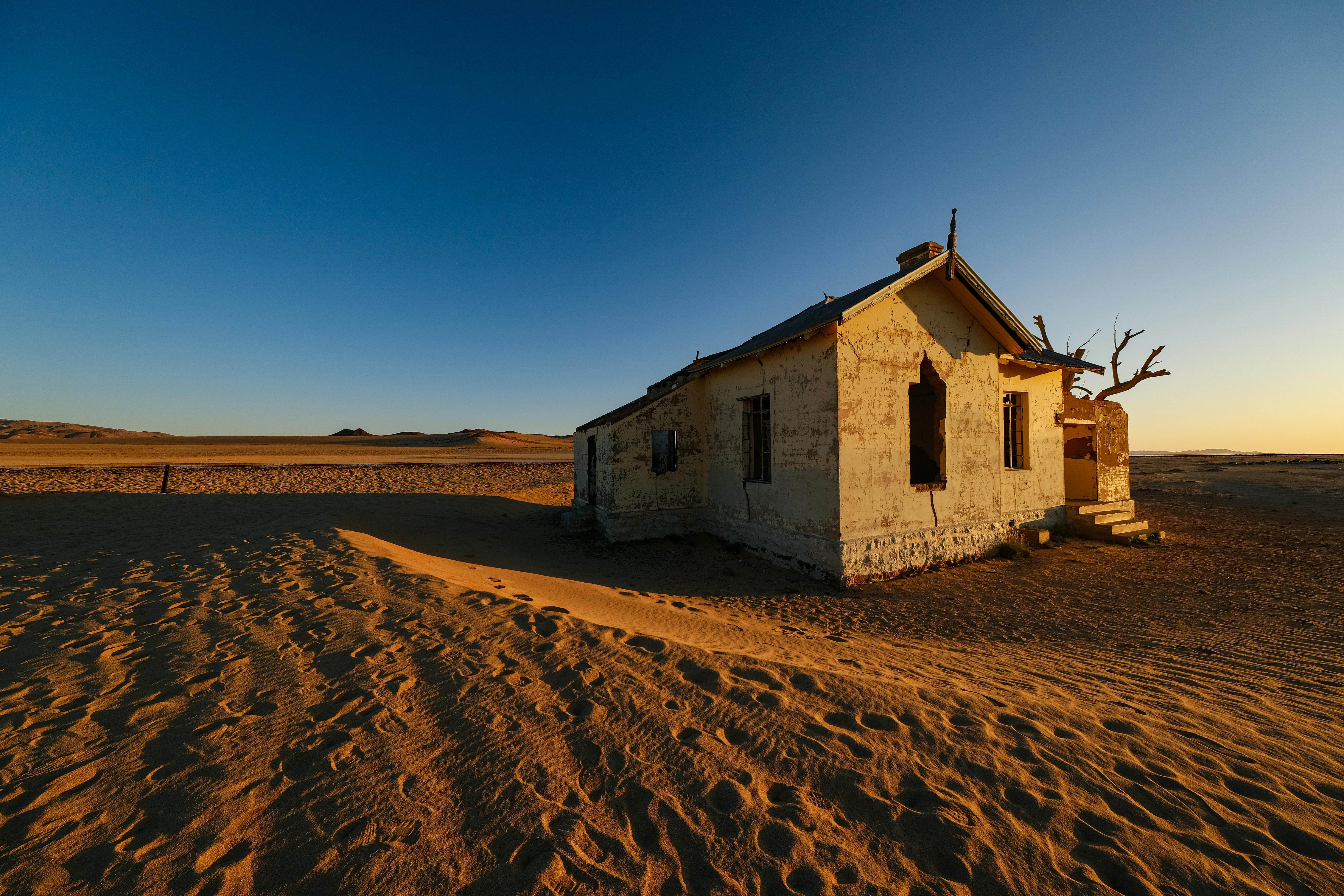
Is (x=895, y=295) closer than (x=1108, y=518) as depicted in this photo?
Yes

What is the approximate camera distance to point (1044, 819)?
8.68ft

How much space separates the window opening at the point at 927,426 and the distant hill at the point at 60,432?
85.9m

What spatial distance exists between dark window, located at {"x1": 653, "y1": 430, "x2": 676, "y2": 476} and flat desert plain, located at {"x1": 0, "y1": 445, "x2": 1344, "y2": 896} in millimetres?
4224

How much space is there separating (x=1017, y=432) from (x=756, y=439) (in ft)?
20.7

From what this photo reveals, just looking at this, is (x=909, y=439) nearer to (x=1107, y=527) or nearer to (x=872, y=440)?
(x=872, y=440)

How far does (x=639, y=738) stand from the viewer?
3312mm

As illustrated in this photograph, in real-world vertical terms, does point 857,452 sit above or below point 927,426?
below

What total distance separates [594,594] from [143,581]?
5803 mm

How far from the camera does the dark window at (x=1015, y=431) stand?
11492mm

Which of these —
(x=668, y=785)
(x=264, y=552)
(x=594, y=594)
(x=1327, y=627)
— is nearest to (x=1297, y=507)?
(x=1327, y=627)

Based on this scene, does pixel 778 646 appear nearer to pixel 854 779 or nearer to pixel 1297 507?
pixel 854 779

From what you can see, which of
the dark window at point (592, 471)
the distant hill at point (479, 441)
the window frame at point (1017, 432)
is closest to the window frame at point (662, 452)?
the dark window at point (592, 471)

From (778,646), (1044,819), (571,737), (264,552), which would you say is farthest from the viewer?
(264,552)

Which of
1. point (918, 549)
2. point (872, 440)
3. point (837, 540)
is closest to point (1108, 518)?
point (918, 549)
